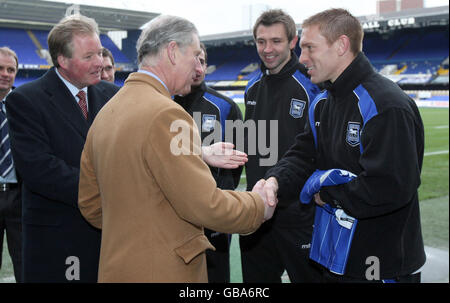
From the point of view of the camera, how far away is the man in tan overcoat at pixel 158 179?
136 cm

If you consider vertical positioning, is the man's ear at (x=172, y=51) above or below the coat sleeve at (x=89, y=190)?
above

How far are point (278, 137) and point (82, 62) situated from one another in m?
1.29

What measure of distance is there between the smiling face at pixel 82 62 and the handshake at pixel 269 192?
1072 millimetres

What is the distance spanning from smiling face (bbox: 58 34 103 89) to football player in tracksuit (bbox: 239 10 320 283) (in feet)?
3.72

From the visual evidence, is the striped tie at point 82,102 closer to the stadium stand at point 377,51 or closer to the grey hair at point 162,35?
the grey hair at point 162,35

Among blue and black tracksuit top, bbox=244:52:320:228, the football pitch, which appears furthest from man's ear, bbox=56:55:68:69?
the football pitch

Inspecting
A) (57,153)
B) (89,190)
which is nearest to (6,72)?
(57,153)

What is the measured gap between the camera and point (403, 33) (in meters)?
28.7

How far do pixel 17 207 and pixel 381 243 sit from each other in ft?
7.77

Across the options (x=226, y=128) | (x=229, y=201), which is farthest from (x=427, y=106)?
(x=229, y=201)

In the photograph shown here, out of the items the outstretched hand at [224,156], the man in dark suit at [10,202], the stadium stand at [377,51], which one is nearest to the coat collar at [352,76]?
the outstretched hand at [224,156]

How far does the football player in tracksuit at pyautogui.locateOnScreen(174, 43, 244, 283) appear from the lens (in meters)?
2.90

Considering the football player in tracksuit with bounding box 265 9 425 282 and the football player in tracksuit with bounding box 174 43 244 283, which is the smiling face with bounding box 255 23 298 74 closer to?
the football player in tracksuit with bounding box 174 43 244 283
